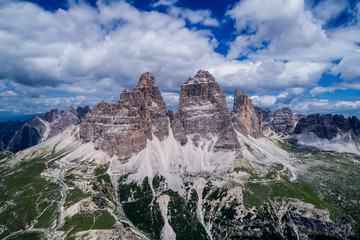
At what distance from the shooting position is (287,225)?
168125mm

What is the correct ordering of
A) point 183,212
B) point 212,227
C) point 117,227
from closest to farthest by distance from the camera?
1. point 117,227
2. point 212,227
3. point 183,212

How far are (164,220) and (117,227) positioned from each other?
48284 millimetres

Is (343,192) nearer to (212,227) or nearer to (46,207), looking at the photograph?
(212,227)

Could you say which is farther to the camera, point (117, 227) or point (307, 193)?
point (307, 193)

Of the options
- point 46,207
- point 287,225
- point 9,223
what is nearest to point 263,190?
point 287,225

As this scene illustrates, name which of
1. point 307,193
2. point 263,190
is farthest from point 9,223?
point 307,193

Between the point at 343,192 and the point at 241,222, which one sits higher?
the point at 343,192

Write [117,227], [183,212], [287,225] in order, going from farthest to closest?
1. [183,212]
2. [287,225]
3. [117,227]

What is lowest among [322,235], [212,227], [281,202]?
[212,227]

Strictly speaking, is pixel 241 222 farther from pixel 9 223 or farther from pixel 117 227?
pixel 9 223

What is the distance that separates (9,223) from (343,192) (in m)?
302

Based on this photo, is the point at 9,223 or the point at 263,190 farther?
the point at 263,190

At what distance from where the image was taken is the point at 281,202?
183125 millimetres

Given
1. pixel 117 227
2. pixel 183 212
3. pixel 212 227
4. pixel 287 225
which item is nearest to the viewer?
pixel 117 227
